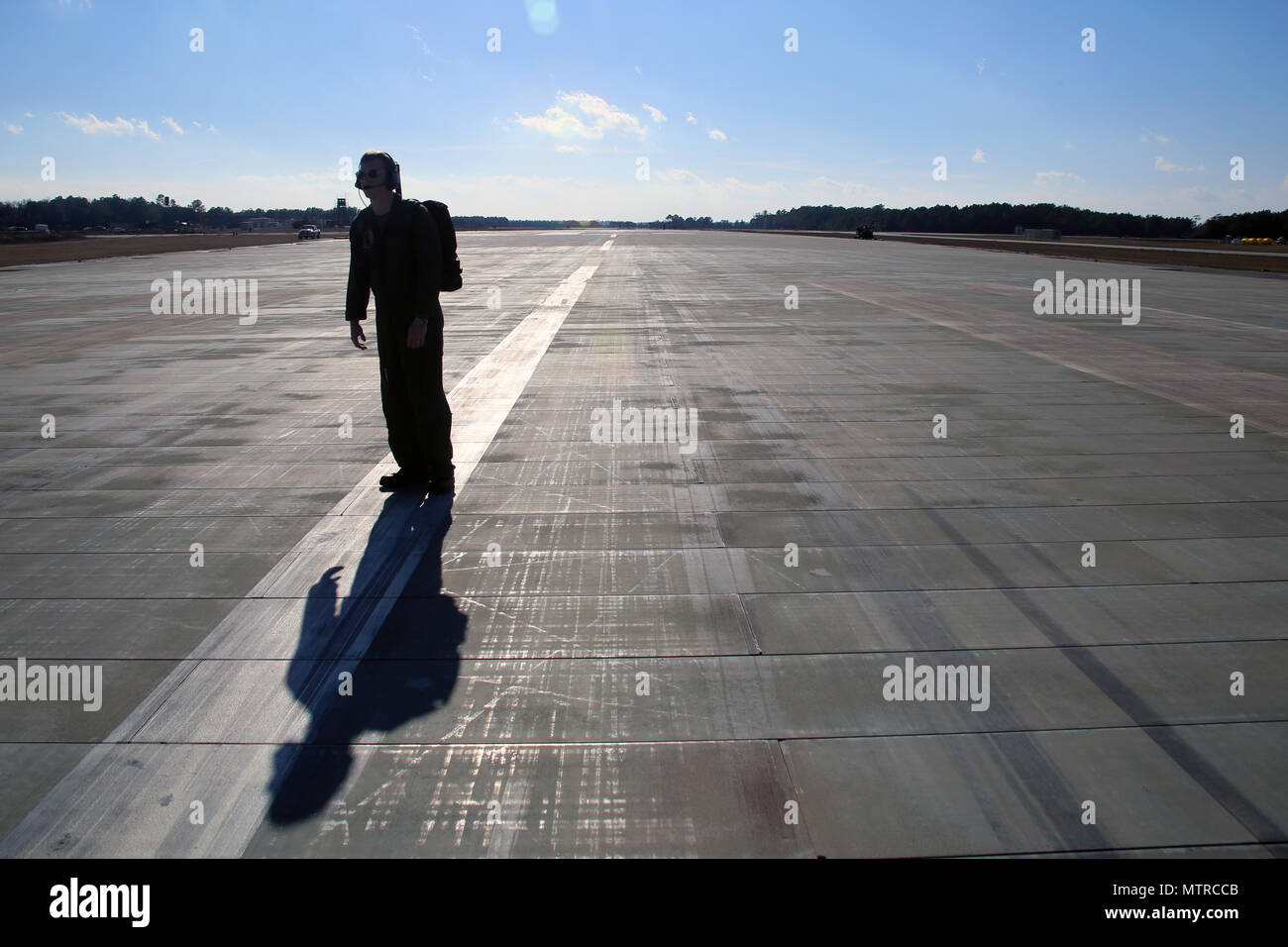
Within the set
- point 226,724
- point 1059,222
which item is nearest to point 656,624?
point 226,724

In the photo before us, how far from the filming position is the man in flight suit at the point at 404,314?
515 cm

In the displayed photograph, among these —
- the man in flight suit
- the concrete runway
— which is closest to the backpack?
the man in flight suit

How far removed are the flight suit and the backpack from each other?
10 cm

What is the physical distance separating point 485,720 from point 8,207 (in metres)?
188

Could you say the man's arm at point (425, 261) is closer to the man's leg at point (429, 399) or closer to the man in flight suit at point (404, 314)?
the man in flight suit at point (404, 314)

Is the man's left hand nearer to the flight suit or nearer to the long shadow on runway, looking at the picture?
the flight suit

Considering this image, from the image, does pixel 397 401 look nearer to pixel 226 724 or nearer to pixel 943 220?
pixel 226 724

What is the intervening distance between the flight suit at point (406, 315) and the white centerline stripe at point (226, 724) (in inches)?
24.6

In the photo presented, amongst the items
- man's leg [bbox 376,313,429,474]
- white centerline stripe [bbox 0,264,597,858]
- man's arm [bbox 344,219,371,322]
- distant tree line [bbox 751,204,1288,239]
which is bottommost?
white centerline stripe [bbox 0,264,597,858]

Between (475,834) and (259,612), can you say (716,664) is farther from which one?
(259,612)

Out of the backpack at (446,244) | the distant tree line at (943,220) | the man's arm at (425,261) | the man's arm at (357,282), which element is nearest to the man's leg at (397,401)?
the man's arm at (357,282)

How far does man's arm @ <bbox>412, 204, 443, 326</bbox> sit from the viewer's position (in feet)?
16.9

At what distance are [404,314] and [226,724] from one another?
303 cm
